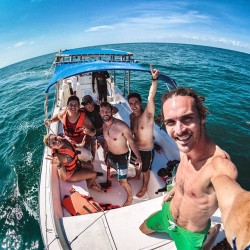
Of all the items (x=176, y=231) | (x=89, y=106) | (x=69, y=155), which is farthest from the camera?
(x=89, y=106)

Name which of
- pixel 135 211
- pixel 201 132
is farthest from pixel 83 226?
pixel 201 132

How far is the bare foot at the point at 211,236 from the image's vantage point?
226 cm

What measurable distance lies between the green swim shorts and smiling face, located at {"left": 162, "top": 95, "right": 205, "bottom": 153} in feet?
3.58

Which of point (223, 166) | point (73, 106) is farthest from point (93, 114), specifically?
point (223, 166)

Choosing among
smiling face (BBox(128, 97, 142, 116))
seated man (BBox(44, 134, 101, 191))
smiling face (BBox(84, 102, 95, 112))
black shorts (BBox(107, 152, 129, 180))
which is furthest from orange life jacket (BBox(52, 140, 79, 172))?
smiling face (BBox(84, 102, 95, 112))

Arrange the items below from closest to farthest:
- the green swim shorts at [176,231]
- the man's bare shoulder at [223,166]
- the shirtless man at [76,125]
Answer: the man's bare shoulder at [223,166] → the green swim shorts at [176,231] → the shirtless man at [76,125]

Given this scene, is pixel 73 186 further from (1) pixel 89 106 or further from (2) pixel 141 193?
(1) pixel 89 106

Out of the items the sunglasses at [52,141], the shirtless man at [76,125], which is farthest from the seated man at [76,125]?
the sunglasses at [52,141]

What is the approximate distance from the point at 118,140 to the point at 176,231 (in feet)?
5.79

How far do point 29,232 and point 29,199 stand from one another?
1189 mm

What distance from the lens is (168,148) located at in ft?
15.5

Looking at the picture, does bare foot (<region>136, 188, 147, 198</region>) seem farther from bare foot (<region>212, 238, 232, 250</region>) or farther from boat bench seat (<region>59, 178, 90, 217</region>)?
bare foot (<region>212, 238, 232, 250</region>)

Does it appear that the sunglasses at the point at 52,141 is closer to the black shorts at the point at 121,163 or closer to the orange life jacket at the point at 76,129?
the orange life jacket at the point at 76,129

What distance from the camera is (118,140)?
3.51m
